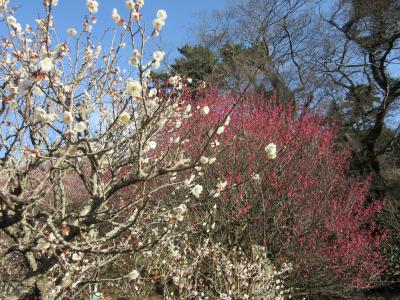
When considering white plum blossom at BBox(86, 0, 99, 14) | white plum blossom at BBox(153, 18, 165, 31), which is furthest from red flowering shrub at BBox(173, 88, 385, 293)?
white plum blossom at BBox(153, 18, 165, 31)

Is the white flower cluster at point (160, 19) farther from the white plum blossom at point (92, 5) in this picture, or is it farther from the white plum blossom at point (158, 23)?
the white plum blossom at point (92, 5)

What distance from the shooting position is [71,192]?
40.0 feet

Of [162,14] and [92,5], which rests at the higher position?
[92,5]

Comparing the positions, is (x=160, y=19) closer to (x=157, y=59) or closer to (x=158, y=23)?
(x=158, y=23)

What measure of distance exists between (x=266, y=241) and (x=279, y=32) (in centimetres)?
1358

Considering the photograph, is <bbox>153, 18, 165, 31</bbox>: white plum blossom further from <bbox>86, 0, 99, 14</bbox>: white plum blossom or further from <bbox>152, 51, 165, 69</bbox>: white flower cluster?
<bbox>86, 0, 99, 14</bbox>: white plum blossom

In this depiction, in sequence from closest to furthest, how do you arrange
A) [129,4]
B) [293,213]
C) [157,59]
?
[129,4] < [157,59] < [293,213]

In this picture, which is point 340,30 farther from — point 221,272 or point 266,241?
point 221,272

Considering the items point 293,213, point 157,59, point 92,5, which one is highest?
point 92,5

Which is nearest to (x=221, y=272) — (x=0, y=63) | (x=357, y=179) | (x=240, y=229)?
(x=240, y=229)

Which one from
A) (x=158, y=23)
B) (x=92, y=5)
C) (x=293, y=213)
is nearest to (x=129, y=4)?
(x=158, y=23)

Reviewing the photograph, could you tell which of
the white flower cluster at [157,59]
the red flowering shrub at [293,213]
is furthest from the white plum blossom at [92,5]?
the red flowering shrub at [293,213]

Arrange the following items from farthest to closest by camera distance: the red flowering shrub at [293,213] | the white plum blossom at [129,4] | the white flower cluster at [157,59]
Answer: the red flowering shrub at [293,213], the white flower cluster at [157,59], the white plum blossom at [129,4]

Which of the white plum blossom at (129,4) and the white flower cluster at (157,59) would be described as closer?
the white plum blossom at (129,4)
